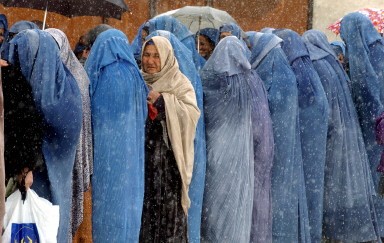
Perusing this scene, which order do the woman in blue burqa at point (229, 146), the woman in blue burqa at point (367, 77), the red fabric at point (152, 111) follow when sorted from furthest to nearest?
1. the woman in blue burqa at point (367, 77)
2. the woman in blue burqa at point (229, 146)
3. the red fabric at point (152, 111)

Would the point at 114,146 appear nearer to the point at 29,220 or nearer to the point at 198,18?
the point at 29,220

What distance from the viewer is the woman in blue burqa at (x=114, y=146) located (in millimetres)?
4867

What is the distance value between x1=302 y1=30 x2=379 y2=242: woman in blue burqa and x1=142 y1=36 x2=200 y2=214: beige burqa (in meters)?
1.46

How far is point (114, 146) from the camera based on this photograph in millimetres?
4879

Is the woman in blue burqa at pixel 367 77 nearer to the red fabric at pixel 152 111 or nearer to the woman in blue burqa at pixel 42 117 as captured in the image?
the red fabric at pixel 152 111

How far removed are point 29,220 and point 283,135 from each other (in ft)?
8.09

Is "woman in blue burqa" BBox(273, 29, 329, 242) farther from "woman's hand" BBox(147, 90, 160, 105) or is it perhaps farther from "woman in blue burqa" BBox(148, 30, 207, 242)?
"woman's hand" BBox(147, 90, 160, 105)

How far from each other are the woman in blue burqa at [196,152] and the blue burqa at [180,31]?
1.44 feet

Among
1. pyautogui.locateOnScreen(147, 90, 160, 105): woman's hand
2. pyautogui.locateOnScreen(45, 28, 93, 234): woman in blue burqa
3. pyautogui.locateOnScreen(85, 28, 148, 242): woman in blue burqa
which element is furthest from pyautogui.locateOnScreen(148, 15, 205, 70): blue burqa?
pyautogui.locateOnScreen(45, 28, 93, 234): woman in blue burqa

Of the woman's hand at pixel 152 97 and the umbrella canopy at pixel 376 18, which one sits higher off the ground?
the umbrella canopy at pixel 376 18

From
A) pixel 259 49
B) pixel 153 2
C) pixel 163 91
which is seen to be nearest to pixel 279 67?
pixel 259 49

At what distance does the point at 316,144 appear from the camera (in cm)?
609

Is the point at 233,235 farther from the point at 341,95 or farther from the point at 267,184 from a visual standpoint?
the point at 341,95

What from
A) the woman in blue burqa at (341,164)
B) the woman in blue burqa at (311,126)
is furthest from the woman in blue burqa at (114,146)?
the woman in blue burqa at (341,164)
